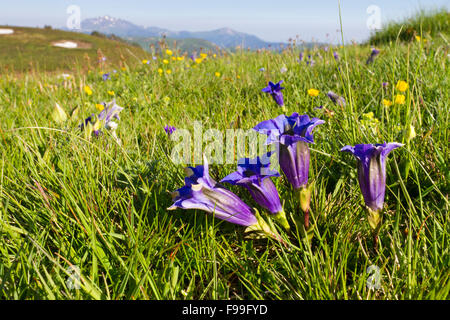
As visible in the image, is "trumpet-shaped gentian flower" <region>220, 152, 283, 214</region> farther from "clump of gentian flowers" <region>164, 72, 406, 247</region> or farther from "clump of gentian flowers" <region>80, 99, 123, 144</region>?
"clump of gentian flowers" <region>80, 99, 123, 144</region>

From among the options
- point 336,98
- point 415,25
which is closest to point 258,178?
point 336,98

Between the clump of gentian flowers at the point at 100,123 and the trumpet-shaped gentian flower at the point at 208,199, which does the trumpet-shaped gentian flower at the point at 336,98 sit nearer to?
the trumpet-shaped gentian flower at the point at 208,199

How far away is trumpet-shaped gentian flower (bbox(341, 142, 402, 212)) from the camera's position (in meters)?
1.38

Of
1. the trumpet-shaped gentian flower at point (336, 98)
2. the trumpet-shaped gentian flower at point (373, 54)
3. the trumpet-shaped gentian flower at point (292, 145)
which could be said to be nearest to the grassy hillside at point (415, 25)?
the trumpet-shaped gentian flower at point (373, 54)

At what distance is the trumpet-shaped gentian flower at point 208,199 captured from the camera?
4.61ft

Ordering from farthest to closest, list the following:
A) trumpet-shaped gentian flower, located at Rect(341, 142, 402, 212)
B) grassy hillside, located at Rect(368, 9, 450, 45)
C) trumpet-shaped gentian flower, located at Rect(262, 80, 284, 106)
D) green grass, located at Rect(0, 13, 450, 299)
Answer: grassy hillside, located at Rect(368, 9, 450, 45)
trumpet-shaped gentian flower, located at Rect(262, 80, 284, 106)
trumpet-shaped gentian flower, located at Rect(341, 142, 402, 212)
green grass, located at Rect(0, 13, 450, 299)

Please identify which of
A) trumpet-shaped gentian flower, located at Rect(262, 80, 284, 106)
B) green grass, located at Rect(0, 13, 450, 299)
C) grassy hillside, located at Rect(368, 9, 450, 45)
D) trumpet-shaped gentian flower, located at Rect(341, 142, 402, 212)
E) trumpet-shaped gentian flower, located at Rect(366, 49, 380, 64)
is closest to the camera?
green grass, located at Rect(0, 13, 450, 299)

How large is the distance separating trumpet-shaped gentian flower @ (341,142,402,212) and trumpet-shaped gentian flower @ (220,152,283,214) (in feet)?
1.19

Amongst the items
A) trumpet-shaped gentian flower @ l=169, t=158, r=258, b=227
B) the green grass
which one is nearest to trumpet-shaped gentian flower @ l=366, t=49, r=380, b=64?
the green grass

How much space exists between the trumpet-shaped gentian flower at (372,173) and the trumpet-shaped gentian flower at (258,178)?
0.36 meters

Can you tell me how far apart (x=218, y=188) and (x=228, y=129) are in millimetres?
1111
